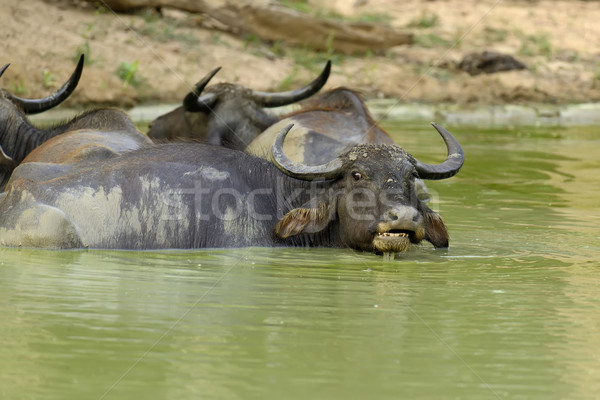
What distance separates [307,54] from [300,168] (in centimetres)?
1383

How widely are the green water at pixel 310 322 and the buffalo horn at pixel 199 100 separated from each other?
4.42 meters

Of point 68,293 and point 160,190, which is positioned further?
point 160,190

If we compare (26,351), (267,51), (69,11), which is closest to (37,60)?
(69,11)

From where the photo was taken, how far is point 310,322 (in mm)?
5566

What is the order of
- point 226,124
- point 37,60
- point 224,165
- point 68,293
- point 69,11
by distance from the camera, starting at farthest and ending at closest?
point 69,11
point 37,60
point 226,124
point 224,165
point 68,293

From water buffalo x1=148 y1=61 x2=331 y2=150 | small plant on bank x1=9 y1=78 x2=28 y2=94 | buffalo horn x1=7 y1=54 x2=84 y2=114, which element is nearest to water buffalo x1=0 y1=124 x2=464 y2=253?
buffalo horn x1=7 y1=54 x2=84 y2=114

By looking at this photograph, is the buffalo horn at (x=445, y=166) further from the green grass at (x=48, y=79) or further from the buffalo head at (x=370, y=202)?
the green grass at (x=48, y=79)

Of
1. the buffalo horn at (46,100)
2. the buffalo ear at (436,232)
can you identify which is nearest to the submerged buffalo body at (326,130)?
the buffalo ear at (436,232)

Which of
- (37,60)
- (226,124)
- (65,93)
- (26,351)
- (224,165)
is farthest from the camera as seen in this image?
(37,60)

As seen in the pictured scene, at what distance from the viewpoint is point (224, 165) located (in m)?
8.15

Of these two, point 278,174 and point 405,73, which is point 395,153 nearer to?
point 278,174

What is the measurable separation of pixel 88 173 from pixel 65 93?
11.0 ft

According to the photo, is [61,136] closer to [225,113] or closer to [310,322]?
[225,113]

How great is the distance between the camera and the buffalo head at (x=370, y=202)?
7473mm
